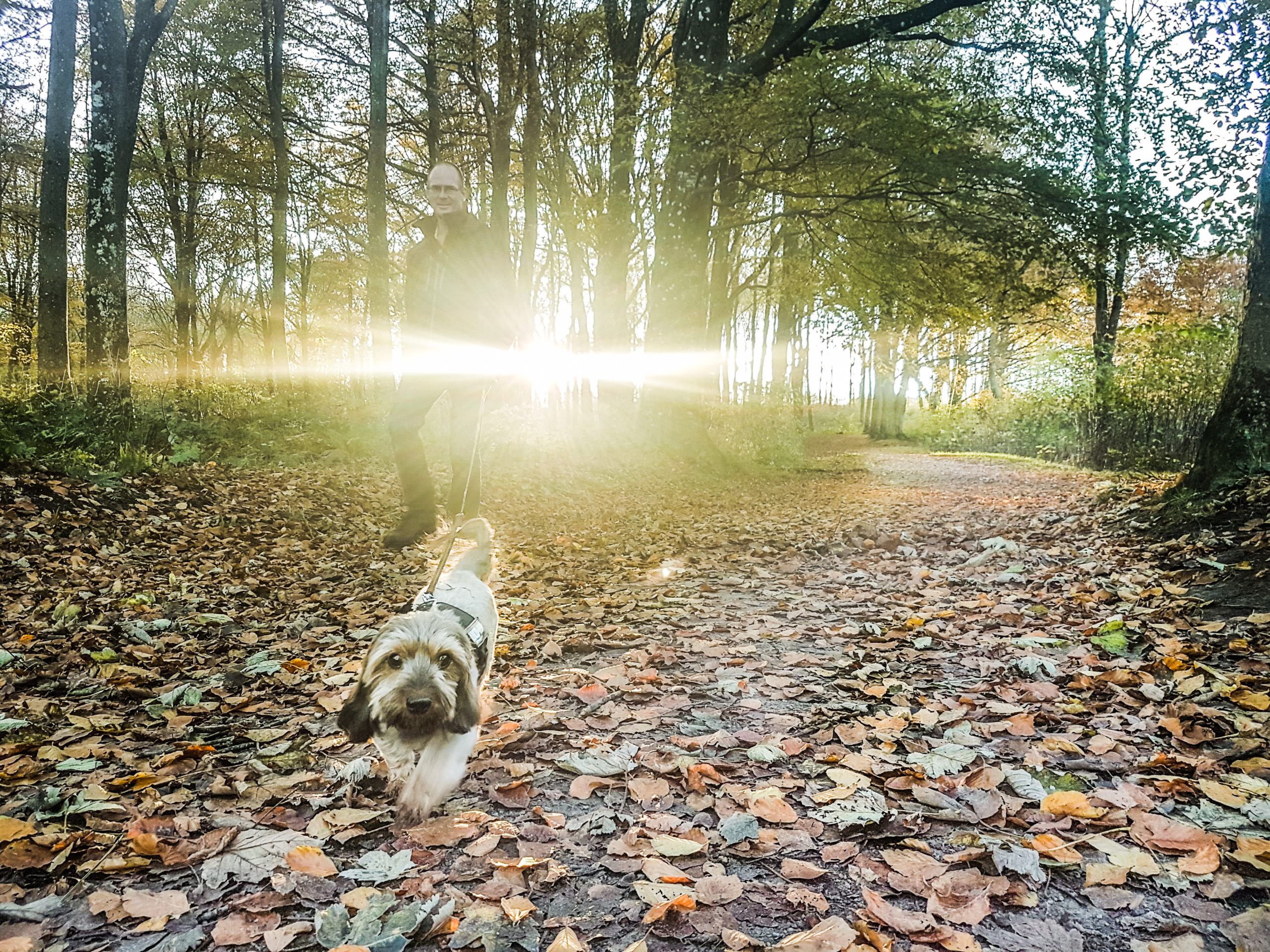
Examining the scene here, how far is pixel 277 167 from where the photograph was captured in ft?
48.1

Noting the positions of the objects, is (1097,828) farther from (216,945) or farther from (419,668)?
(216,945)

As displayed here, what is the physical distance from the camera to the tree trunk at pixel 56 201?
9.14 metres

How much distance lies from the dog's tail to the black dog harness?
2.43 feet

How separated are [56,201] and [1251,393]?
14.6 meters

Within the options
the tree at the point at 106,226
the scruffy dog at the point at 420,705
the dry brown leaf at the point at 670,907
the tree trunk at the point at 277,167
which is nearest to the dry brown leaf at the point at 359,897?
the scruffy dog at the point at 420,705

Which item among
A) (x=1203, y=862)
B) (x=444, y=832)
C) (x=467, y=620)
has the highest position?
(x=467, y=620)

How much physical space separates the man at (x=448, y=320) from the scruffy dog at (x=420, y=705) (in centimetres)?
291

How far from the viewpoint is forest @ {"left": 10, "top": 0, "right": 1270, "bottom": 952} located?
6.42 feet

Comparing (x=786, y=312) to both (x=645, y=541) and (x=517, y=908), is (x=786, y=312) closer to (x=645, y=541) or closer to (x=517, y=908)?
(x=645, y=541)

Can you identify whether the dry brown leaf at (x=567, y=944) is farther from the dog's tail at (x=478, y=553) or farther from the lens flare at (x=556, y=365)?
the lens flare at (x=556, y=365)

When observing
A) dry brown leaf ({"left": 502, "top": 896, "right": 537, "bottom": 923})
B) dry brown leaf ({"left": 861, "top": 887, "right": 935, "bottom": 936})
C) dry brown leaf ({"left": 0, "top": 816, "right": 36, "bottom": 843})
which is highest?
dry brown leaf ({"left": 861, "top": 887, "right": 935, "bottom": 936})

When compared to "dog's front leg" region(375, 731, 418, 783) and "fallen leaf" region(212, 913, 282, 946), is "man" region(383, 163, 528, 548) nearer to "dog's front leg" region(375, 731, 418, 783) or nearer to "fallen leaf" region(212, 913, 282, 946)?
"dog's front leg" region(375, 731, 418, 783)

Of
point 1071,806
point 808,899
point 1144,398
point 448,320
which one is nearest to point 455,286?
point 448,320

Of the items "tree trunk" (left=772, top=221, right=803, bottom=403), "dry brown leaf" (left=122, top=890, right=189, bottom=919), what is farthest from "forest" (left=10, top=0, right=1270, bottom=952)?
"tree trunk" (left=772, top=221, right=803, bottom=403)
